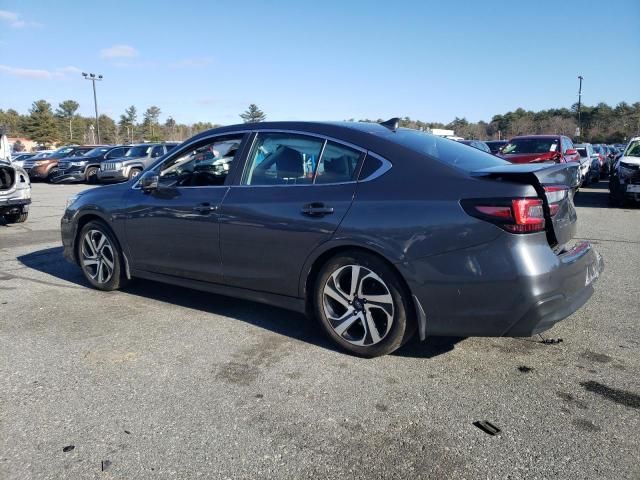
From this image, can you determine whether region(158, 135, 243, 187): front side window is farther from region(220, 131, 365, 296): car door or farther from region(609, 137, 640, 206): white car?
region(609, 137, 640, 206): white car

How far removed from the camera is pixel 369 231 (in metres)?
3.41

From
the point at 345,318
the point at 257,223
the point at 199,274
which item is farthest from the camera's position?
the point at 199,274

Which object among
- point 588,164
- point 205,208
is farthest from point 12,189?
point 588,164

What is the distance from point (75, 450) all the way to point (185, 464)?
0.59 m

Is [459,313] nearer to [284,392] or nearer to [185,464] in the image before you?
[284,392]

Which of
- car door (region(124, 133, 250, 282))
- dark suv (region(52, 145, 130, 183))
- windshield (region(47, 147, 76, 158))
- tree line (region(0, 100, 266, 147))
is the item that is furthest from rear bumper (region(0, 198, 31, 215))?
tree line (region(0, 100, 266, 147))

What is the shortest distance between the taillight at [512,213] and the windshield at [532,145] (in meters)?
11.3

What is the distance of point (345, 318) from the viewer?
365 cm

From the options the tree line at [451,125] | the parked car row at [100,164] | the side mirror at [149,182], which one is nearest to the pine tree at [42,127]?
the tree line at [451,125]

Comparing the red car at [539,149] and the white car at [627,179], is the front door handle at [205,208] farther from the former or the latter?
the white car at [627,179]

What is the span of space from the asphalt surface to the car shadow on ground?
0.02m

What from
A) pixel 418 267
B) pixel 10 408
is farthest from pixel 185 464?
pixel 418 267

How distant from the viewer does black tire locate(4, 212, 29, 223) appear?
1010 centimetres

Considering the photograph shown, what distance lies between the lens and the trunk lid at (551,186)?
317 cm
